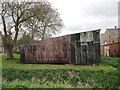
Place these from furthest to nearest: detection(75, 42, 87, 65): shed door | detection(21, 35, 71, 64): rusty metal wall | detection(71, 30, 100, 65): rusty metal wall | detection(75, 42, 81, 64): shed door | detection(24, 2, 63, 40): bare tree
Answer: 1. detection(24, 2, 63, 40): bare tree
2. detection(21, 35, 71, 64): rusty metal wall
3. detection(75, 42, 81, 64): shed door
4. detection(75, 42, 87, 65): shed door
5. detection(71, 30, 100, 65): rusty metal wall

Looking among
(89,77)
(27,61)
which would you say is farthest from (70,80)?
(27,61)

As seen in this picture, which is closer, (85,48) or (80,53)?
(85,48)

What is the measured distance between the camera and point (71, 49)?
539 inches

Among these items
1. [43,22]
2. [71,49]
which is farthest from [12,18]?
[71,49]

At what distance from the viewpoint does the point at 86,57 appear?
1326 centimetres

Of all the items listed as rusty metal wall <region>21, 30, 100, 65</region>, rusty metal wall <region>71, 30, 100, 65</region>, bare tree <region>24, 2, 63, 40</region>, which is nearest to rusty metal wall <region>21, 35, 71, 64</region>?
rusty metal wall <region>21, 30, 100, 65</region>

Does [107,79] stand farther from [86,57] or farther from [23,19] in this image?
[23,19]

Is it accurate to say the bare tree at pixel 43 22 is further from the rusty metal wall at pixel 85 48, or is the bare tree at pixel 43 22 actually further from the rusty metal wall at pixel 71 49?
the rusty metal wall at pixel 85 48

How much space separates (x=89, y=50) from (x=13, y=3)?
10060 millimetres

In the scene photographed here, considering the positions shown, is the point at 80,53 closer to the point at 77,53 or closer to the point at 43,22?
the point at 77,53

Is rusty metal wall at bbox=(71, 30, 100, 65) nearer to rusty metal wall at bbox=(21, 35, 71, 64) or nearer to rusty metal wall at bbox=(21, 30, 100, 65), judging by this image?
rusty metal wall at bbox=(21, 30, 100, 65)

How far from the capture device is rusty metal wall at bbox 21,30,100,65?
13.1 meters

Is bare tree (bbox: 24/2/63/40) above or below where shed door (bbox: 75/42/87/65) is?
above

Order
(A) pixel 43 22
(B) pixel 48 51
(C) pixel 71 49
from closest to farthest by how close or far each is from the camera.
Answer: (C) pixel 71 49
(B) pixel 48 51
(A) pixel 43 22
